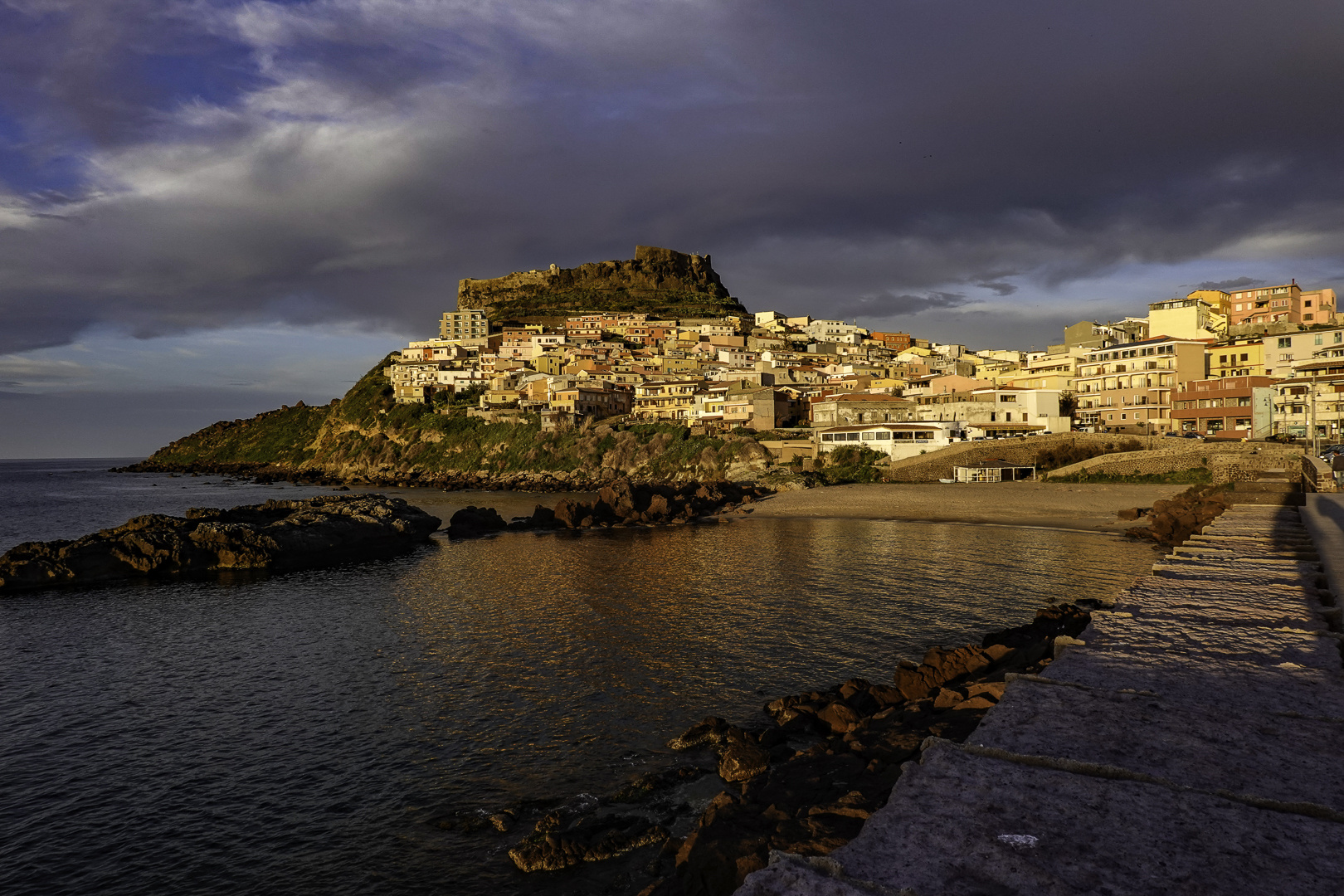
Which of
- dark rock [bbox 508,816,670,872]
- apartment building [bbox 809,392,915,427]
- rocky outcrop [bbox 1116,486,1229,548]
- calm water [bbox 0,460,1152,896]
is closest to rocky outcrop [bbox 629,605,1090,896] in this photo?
dark rock [bbox 508,816,670,872]

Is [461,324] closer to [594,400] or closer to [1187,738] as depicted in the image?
[594,400]

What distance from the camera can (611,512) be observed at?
57406 millimetres

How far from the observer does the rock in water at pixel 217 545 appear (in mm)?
35188

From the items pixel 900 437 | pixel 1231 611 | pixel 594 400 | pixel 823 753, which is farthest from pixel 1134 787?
pixel 594 400

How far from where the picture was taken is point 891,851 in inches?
240

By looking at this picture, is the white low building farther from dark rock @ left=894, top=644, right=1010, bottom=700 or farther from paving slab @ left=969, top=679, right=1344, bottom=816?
paving slab @ left=969, top=679, right=1344, bottom=816

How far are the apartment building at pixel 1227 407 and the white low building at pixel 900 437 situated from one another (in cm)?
2164

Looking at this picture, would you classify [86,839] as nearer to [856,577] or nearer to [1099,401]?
[856,577]

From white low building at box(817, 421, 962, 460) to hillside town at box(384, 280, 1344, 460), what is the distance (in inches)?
7.5

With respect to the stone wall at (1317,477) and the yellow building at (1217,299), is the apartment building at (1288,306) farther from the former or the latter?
the stone wall at (1317,477)

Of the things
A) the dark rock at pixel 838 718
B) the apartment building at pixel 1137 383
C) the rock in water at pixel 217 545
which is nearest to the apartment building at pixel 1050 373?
the apartment building at pixel 1137 383

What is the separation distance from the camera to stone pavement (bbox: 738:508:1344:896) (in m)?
5.62

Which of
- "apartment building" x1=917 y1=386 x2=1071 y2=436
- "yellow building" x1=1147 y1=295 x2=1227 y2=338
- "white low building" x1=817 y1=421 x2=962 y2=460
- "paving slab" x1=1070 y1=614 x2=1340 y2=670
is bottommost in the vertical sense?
"paving slab" x1=1070 y1=614 x2=1340 y2=670

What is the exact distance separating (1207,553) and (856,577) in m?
12.9
